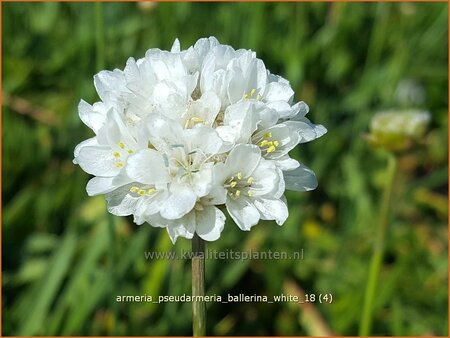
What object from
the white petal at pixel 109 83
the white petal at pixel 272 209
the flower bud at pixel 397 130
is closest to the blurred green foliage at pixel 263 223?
the flower bud at pixel 397 130

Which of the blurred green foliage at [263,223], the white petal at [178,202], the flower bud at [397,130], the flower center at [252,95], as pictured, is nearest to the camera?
the white petal at [178,202]

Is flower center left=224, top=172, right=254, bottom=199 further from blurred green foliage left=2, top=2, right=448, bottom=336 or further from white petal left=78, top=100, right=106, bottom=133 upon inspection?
blurred green foliage left=2, top=2, right=448, bottom=336

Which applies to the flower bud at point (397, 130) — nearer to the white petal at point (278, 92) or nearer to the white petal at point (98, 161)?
the white petal at point (278, 92)

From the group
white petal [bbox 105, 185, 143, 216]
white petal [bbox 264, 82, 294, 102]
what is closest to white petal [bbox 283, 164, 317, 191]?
white petal [bbox 264, 82, 294, 102]

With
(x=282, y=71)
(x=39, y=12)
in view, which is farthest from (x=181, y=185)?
(x=39, y=12)

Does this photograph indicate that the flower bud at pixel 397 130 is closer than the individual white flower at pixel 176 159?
No

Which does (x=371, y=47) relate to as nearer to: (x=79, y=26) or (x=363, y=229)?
(x=363, y=229)

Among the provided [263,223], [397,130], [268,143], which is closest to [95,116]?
[268,143]

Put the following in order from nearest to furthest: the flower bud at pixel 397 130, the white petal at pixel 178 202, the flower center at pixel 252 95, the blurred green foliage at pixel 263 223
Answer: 1. the white petal at pixel 178 202
2. the flower center at pixel 252 95
3. the flower bud at pixel 397 130
4. the blurred green foliage at pixel 263 223
